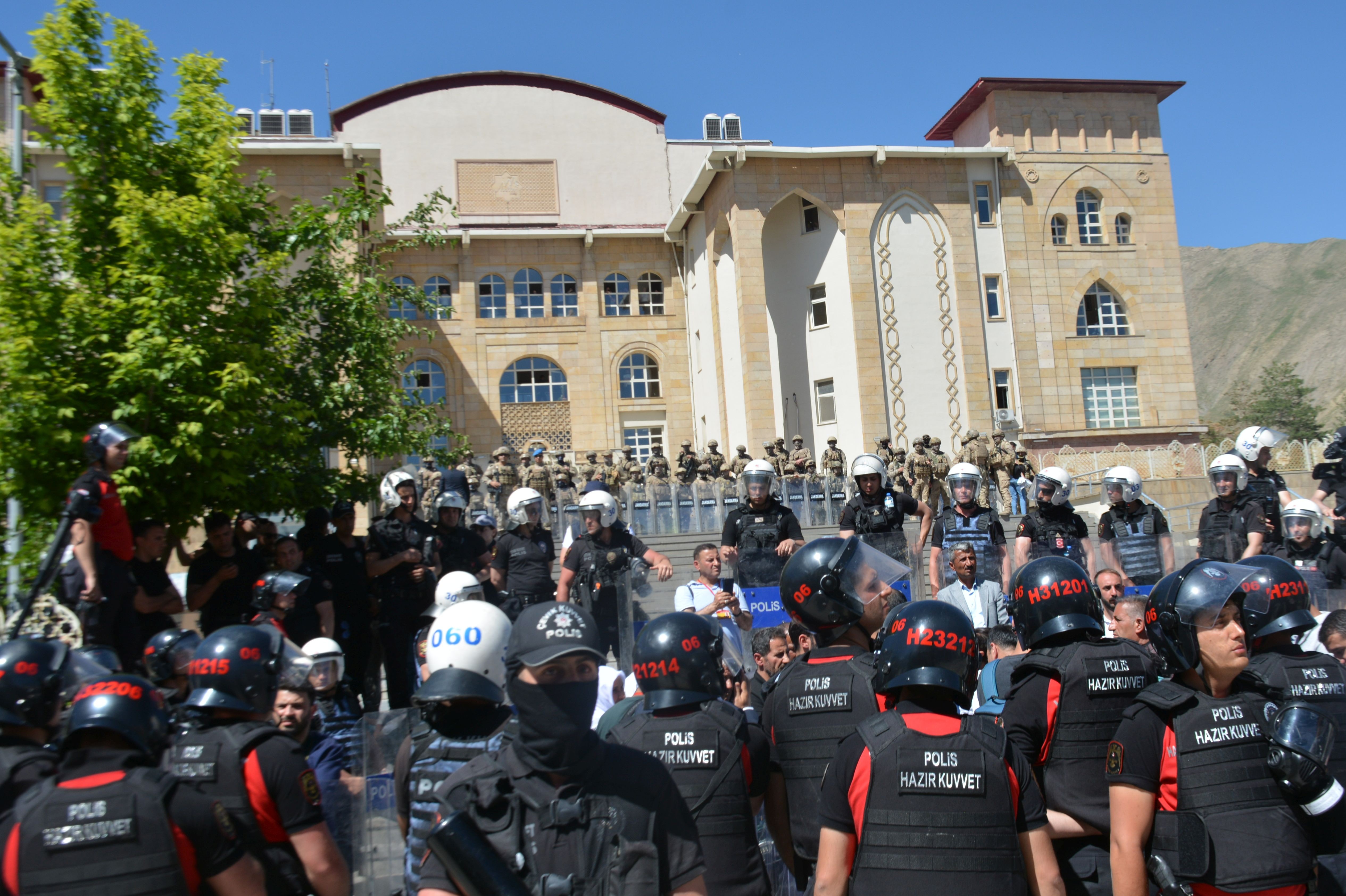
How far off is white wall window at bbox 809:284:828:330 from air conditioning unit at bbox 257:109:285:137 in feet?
74.6

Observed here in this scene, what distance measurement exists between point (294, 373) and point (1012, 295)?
28941 millimetres

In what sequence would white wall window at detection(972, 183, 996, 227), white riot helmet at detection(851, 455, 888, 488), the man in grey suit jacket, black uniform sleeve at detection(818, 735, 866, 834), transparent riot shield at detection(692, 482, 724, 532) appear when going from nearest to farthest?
black uniform sleeve at detection(818, 735, 866, 834)
the man in grey suit jacket
white riot helmet at detection(851, 455, 888, 488)
transparent riot shield at detection(692, 482, 724, 532)
white wall window at detection(972, 183, 996, 227)

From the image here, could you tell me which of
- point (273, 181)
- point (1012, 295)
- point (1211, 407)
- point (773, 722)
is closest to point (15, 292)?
point (773, 722)

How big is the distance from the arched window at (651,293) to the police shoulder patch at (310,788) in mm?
35728

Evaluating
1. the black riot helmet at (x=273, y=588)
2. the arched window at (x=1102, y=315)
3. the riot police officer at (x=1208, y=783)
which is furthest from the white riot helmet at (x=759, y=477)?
the arched window at (x=1102, y=315)

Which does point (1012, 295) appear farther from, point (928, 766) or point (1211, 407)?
point (1211, 407)

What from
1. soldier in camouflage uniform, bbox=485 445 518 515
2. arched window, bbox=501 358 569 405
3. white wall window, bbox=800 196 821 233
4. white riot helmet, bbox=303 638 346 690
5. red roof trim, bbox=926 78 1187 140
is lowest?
white riot helmet, bbox=303 638 346 690

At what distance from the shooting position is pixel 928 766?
9.51 feet

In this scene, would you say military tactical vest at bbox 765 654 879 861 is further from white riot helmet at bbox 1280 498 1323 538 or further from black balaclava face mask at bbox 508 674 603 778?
white riot helmet at bbox 1280 498 1323 538

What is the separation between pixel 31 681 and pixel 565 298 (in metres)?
34.9

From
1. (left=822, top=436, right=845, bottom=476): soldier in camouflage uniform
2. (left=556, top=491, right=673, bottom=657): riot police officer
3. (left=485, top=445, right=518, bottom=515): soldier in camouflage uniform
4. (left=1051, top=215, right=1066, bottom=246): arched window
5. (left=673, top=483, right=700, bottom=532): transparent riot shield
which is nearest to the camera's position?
(left=556, top=491, right=673, bottom=657): riot police officer

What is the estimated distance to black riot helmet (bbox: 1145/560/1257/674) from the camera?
3182 mm

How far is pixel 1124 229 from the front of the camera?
3638cm

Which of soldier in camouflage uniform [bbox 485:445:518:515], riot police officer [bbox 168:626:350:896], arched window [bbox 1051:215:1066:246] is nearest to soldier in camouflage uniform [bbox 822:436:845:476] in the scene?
soldier in camouflage uniform [bbox 485:445:518:515]
